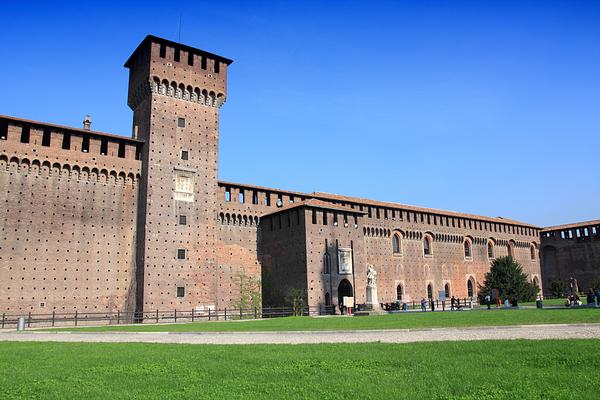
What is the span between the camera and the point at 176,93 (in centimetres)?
2798

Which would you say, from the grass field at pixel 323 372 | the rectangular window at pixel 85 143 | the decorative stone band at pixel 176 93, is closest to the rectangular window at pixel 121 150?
the rectangular window at pixel 85 143

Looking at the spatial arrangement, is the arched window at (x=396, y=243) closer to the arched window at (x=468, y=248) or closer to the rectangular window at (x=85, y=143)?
the arched window at (x=468, y=248)

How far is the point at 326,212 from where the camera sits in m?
30.9

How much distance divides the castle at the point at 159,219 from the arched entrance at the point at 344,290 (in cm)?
7

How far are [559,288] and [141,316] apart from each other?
37.2 metres

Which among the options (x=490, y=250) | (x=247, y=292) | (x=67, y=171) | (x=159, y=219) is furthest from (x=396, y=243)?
(x=67, y=171)

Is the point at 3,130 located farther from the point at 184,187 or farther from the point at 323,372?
the point at 323,372

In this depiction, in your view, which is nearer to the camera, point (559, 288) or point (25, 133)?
point (25, 133)

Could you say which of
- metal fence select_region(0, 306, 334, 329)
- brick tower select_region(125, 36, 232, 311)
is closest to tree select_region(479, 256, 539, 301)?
metal fence select_region(0, 306, 334, 329)

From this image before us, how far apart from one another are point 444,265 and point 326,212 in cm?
1551

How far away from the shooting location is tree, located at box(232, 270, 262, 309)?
29406mm

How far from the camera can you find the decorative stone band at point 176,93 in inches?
1073

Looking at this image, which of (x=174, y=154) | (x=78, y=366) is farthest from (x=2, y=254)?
(x=78, y=366)

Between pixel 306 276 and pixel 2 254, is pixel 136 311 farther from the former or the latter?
pixel 306 276
